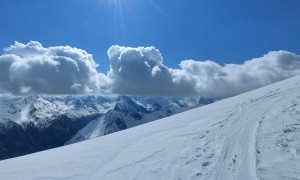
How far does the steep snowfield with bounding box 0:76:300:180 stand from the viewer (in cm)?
988

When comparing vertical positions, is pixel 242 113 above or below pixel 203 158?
above

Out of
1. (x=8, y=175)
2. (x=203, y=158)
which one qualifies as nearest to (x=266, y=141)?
(x=203, y=158)

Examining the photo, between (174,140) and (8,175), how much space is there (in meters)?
7.61

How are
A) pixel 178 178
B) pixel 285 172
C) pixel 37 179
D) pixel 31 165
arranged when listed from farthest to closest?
pixel 31 165
pixel 37 179
pixel 178 178
pixel 285 172

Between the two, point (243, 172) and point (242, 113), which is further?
point (242, 113)

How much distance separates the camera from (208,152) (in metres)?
11.8

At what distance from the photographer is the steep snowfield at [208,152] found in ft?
32.4

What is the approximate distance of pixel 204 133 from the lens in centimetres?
1449

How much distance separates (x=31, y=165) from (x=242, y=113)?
10931 millimetres

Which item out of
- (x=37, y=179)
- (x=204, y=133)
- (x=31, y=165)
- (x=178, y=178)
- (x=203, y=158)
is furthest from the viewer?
(x=31, y=165)

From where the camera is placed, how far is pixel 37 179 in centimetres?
1309

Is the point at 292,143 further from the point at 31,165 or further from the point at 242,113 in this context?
the point at 31,165

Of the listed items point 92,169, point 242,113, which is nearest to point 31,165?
point 92,169

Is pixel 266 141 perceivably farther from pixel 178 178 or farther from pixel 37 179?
pixel 37 179
